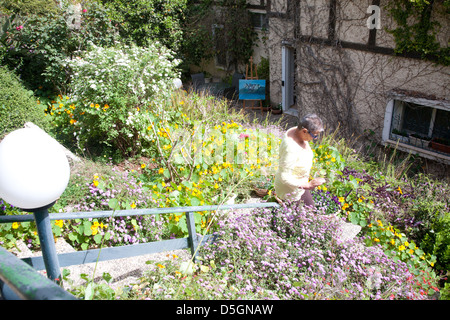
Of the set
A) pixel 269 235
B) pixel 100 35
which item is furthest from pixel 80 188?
pixel 100 35

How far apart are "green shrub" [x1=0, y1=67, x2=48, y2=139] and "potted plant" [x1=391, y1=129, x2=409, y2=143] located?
258 inches

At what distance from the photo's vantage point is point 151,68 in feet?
19.3

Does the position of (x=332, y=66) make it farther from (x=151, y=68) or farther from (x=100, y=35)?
(x=100, y=35)

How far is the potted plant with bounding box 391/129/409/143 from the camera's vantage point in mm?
7418

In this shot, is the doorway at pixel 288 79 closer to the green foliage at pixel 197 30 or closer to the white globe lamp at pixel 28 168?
the green foliage at pixel 197 30

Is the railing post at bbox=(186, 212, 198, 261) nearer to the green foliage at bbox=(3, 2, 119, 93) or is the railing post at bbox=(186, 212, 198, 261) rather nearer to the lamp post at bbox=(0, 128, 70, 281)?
the lamp post at bbox=(0, 128, 70, 281)

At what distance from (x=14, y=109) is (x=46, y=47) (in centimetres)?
246

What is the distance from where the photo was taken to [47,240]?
1.74m

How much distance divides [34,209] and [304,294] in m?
1.66

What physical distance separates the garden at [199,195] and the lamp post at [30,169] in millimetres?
527

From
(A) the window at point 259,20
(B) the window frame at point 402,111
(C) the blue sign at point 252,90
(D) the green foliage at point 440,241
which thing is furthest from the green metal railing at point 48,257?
(A) the window at point 259,20

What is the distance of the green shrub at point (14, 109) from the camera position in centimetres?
577

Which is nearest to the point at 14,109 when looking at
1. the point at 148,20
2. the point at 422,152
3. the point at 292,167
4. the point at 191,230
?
the point at 191,230

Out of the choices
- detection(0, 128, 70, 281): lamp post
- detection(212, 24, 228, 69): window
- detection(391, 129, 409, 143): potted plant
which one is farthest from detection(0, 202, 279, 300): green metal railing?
detection(212, 24, 228, 69): window
